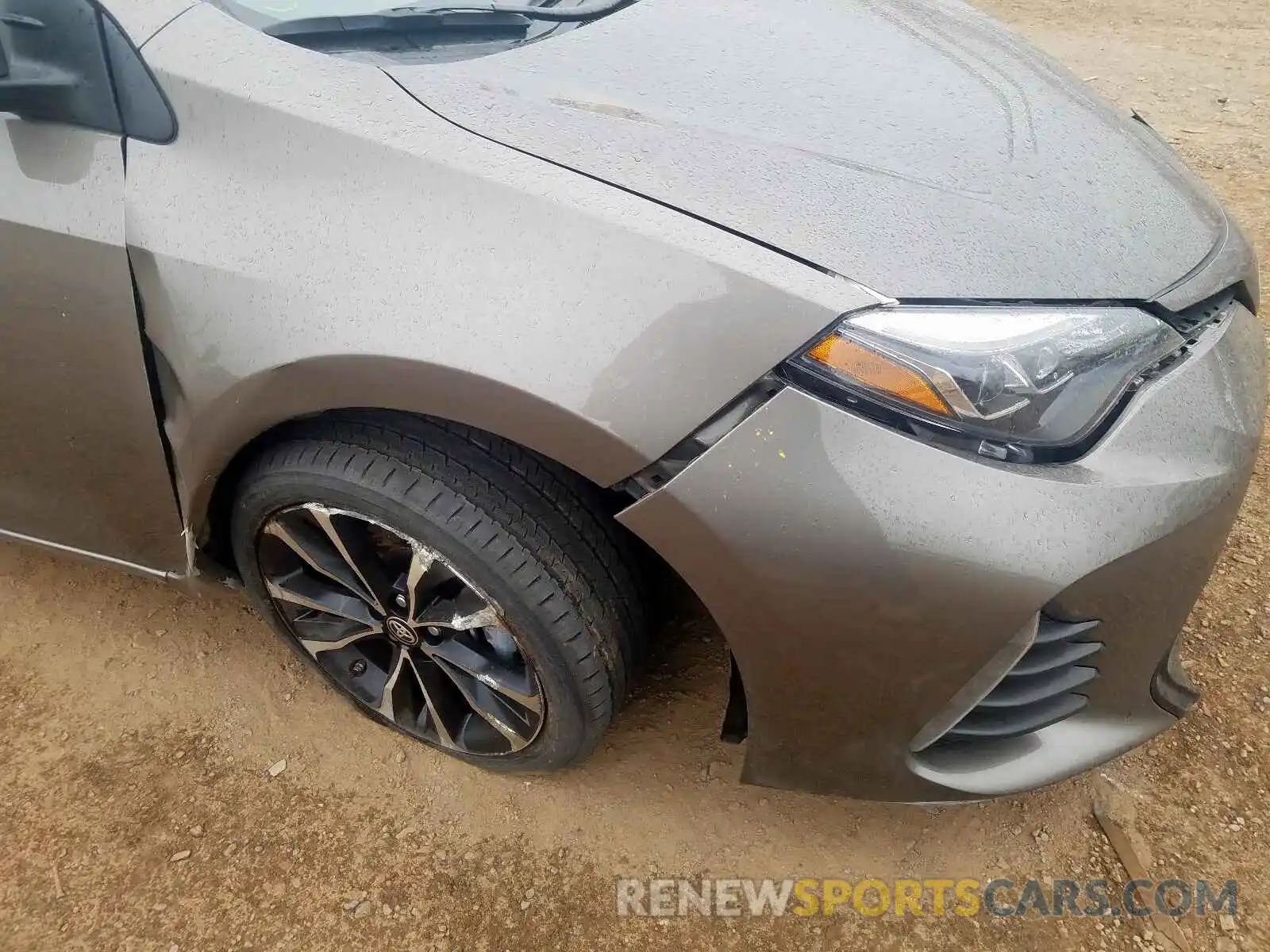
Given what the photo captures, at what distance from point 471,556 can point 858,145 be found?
93 centimetres

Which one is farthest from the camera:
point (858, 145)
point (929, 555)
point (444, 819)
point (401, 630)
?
point (444, 819)

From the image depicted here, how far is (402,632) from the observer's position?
1.74m

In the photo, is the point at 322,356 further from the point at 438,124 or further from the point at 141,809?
the point at 141,809

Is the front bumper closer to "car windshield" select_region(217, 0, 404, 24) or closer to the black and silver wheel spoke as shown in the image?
the black and silver wheel spoke

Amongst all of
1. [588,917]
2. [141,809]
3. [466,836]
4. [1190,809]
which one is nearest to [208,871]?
[141,809]

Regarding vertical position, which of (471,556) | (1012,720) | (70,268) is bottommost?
(1012,720)

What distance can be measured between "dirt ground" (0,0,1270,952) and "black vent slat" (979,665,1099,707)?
1.80 ft

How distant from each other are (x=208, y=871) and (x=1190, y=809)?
6.52 feet

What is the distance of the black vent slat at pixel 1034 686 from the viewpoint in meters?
1.38

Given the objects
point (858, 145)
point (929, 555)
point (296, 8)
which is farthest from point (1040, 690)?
point (296, 8)

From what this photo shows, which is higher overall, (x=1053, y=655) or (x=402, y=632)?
(x=1053, y=655)

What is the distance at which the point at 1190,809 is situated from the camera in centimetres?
181

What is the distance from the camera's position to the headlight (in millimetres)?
1224

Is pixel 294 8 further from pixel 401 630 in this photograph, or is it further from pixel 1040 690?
pixel 1040 690
